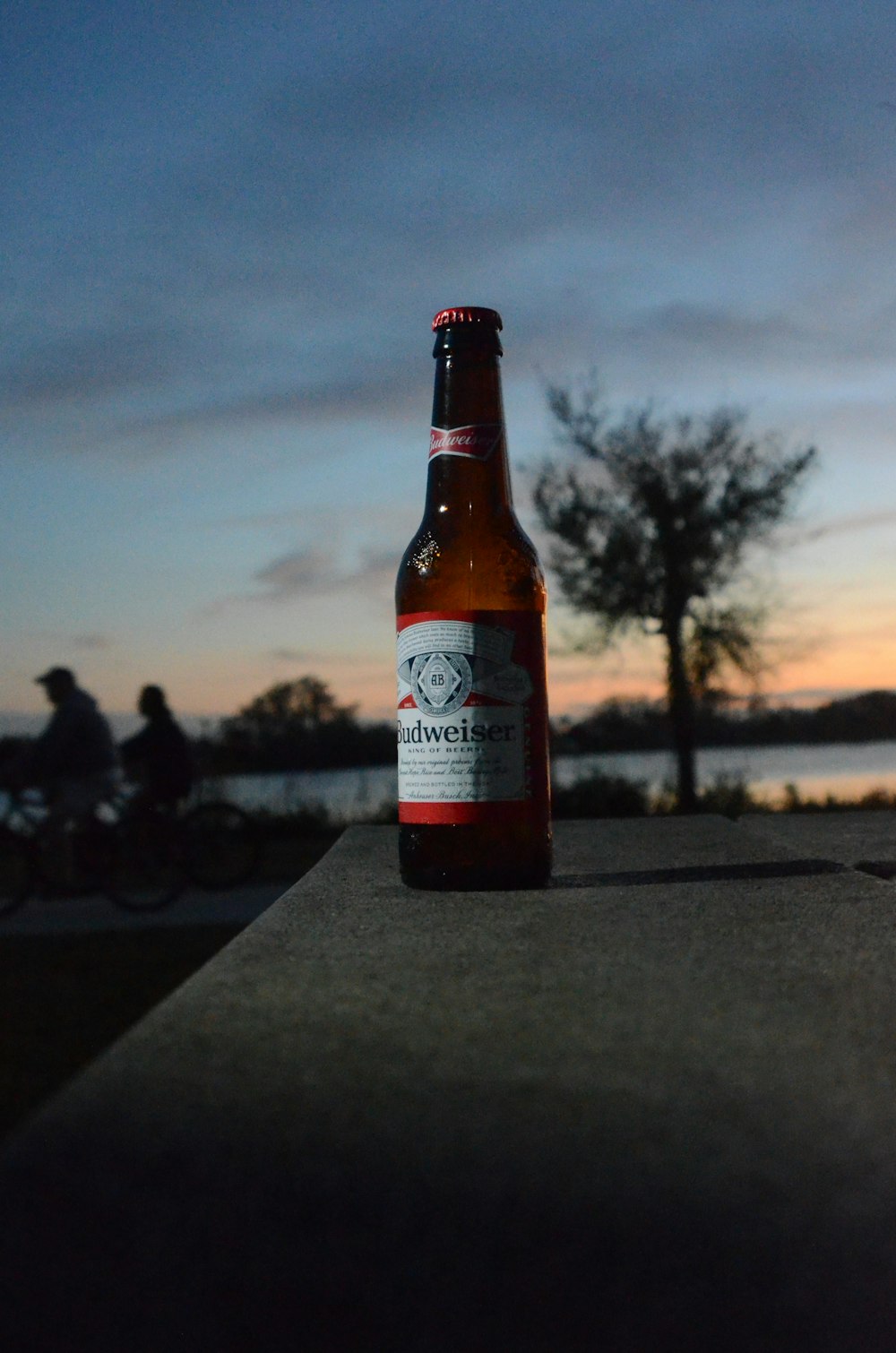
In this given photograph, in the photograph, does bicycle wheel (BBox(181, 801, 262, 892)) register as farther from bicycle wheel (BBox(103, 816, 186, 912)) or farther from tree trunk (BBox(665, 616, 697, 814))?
tree trunk (BBox(665, 616, 697, 814))

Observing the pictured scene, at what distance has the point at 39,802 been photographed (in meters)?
8.73

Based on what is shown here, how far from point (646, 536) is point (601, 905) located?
49.1ft

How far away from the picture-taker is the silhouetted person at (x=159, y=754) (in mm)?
9438

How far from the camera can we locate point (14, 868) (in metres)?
8.66

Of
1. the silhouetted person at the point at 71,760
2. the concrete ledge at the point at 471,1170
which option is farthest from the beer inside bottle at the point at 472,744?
the silhouetted person at the point at 71,760

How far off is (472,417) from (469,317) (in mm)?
121

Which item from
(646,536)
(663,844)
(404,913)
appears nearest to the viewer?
(404,913)

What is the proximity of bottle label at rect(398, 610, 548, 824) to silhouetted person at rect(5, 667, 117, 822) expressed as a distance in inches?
304

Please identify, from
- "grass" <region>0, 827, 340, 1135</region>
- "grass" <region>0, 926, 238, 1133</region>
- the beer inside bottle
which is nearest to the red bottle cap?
the beer inside bottle

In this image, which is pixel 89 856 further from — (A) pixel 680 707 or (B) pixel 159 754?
(A) pixel 680 707

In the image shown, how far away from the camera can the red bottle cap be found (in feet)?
5.08

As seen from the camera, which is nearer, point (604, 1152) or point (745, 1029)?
point (604, 1152)

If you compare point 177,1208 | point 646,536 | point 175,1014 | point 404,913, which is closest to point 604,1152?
point 177,1208

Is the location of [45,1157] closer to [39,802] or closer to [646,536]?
[39,802]
